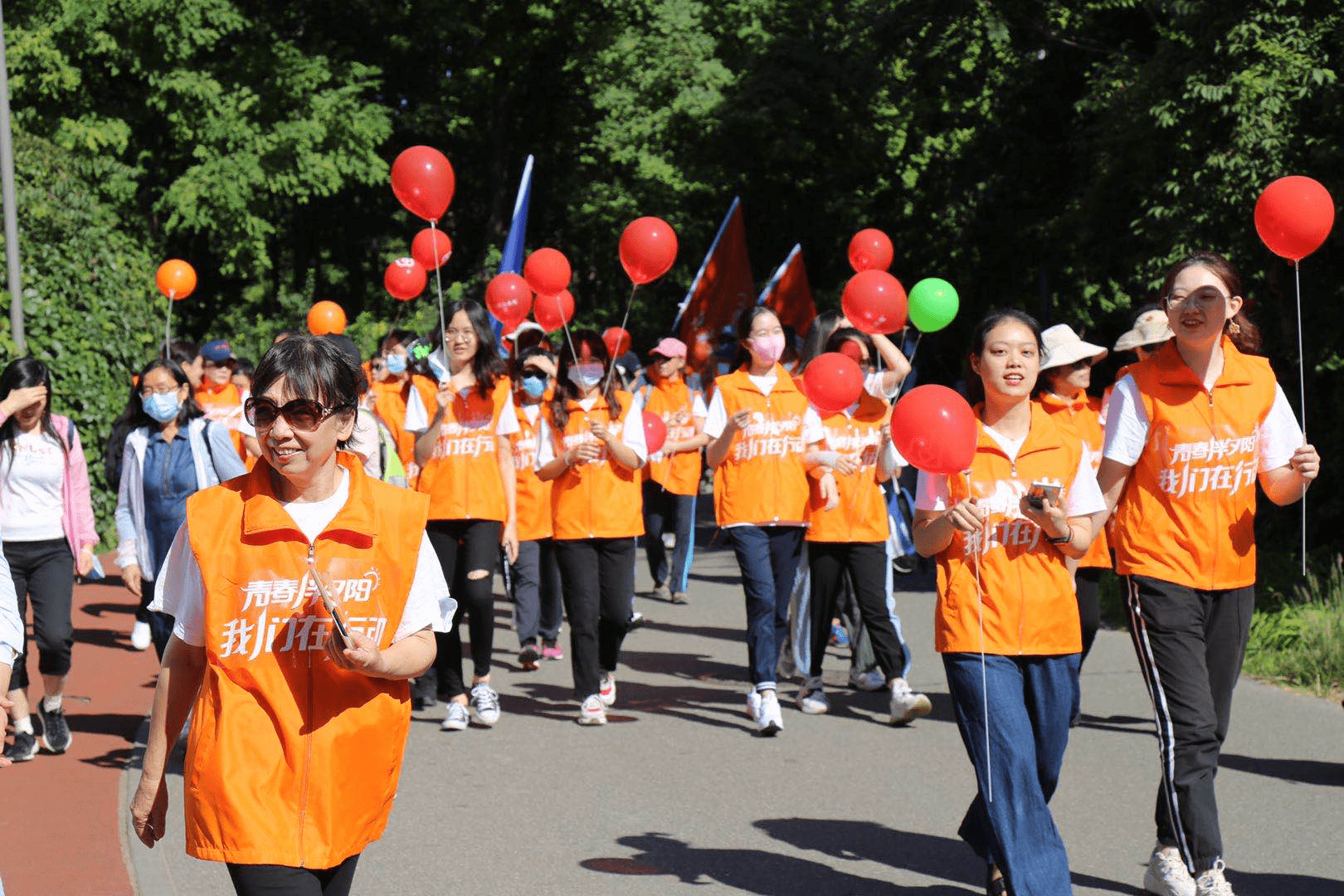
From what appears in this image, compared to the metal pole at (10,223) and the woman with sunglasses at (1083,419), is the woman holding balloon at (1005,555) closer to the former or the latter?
the woman with sunglasses at (1083,419)

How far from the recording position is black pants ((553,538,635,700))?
9.12m

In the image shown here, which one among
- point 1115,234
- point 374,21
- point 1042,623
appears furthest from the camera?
point 374,21

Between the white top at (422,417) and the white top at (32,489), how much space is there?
183cm

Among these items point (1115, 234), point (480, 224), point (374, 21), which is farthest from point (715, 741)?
point (480, 224)

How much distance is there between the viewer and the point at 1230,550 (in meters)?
5.76

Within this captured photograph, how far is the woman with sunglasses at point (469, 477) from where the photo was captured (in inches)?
355

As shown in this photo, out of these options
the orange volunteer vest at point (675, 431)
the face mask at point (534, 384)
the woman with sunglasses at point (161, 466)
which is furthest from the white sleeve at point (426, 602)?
the orange volunteer vest at point (675, 431)

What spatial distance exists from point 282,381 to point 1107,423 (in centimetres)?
333

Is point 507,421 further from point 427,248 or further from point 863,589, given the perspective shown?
point 427,248

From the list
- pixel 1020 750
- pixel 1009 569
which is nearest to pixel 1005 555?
pixel 1009 569

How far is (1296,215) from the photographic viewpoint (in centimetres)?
673

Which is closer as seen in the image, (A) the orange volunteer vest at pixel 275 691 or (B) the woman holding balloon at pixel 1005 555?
(A) the orange volunteer vest at pixel 275 691

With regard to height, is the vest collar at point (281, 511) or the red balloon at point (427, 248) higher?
the red balloon at point (427, 248)

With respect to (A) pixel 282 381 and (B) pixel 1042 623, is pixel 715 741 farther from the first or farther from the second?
(A) pixel 282 381
